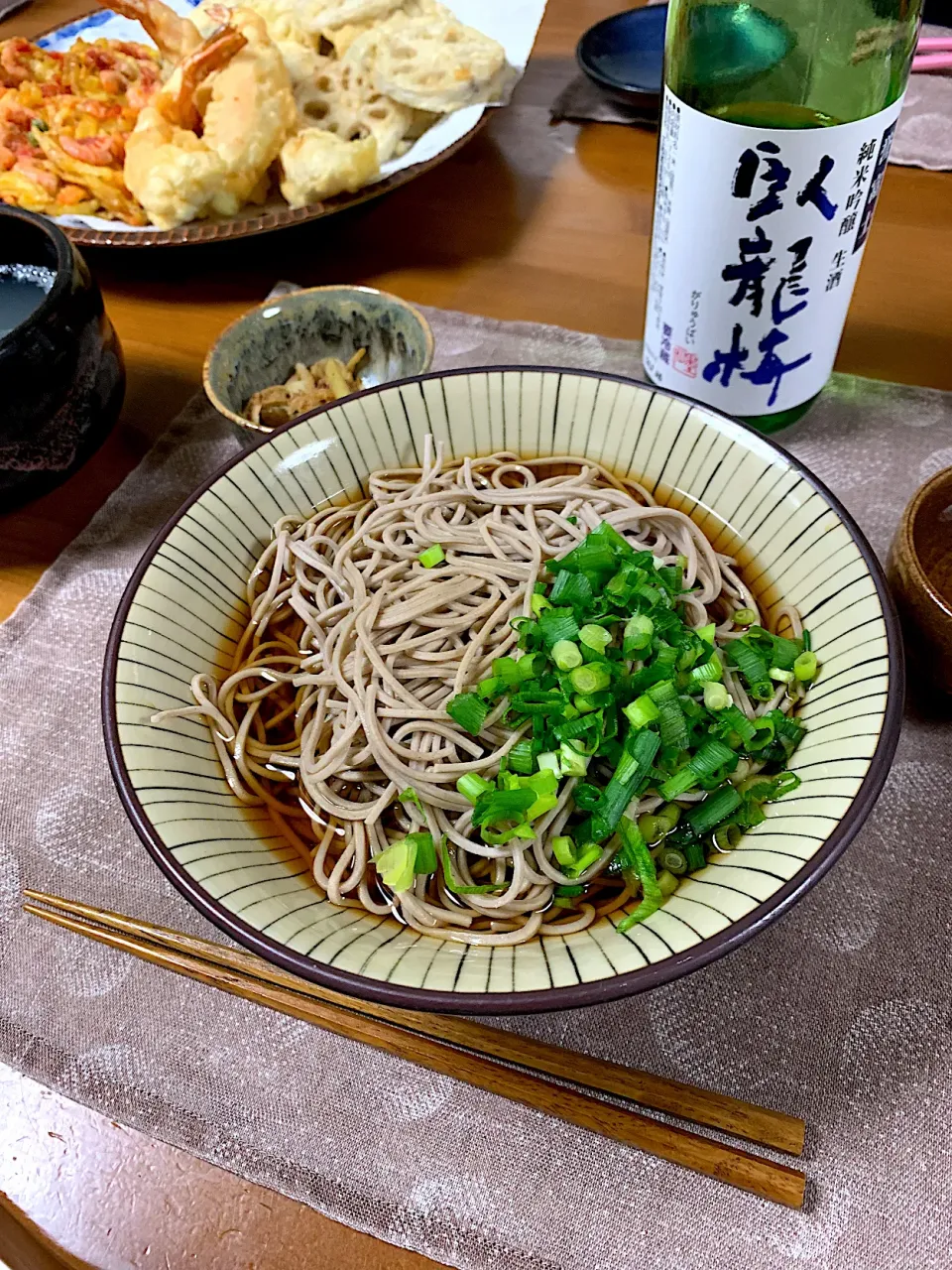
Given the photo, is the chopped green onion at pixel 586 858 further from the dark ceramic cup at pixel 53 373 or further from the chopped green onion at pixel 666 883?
the dark ceramic cup at pixel 53 373

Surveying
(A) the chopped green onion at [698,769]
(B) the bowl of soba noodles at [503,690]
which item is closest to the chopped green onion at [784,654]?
(B) the bowl of soba noodles at [503,690]

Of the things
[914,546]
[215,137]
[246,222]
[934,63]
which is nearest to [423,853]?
[914,546]

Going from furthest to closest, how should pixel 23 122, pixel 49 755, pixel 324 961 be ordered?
pixel 23 122 < pixel 49 755 < pixel 324 961

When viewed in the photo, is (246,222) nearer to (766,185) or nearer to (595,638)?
(766,185)

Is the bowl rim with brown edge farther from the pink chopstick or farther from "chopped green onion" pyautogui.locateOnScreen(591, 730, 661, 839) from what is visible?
the pink chopstick

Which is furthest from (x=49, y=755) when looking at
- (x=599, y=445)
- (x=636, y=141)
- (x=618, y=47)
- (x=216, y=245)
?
(x=618, y=47)

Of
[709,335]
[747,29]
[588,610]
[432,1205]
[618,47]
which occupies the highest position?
[747,29]

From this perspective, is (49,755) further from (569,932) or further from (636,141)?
(636,141)
